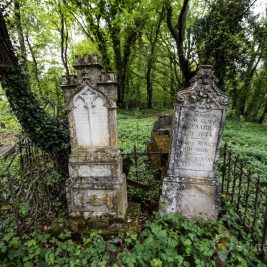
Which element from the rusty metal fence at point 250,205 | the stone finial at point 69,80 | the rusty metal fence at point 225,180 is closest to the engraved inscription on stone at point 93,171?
the rusty metal fence at point 225,180

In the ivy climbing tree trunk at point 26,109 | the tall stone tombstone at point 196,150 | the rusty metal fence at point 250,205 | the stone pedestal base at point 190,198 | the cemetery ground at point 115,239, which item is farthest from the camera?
the ivy climbing tree trunk at point 26,109

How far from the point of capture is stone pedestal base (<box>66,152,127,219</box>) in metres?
3.33

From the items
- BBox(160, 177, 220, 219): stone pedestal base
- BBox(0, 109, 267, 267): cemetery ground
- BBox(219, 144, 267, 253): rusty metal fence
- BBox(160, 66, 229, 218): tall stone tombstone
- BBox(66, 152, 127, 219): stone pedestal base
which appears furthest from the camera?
BBox(160, 177, 220, 219): stone pedestal base

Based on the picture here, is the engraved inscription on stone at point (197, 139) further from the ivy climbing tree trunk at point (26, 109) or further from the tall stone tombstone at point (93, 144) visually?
the ivy climbing tree trunk at point (26, 109)

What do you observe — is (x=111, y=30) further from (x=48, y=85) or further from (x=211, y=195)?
(x=211, y=195)

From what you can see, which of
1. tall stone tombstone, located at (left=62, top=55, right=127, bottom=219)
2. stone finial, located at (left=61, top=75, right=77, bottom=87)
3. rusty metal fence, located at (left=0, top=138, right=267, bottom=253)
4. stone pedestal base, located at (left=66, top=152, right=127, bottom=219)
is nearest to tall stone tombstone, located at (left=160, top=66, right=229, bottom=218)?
rusty metal fence, located at (left=0, top=138, right=267, bottom=253)

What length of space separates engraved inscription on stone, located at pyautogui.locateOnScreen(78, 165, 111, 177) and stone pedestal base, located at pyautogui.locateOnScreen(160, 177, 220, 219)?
3.56ft

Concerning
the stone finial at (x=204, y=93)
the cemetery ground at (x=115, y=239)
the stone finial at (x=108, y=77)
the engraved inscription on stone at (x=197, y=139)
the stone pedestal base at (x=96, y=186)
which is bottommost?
the cemetery ground at (x=115, y=239)

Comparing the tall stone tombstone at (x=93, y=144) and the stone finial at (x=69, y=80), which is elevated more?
the stone finial at (x=69, y=80)

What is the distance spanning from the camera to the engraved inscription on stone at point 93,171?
3.34 metres

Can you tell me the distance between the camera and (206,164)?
11.5 feet

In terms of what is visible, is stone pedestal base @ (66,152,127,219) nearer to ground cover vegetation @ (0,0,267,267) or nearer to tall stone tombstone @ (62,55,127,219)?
tall stone tombstone @ (62,55,127,219)

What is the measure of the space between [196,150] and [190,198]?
91 centimetres

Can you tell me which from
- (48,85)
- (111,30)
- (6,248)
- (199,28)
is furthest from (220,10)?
(6,248)
